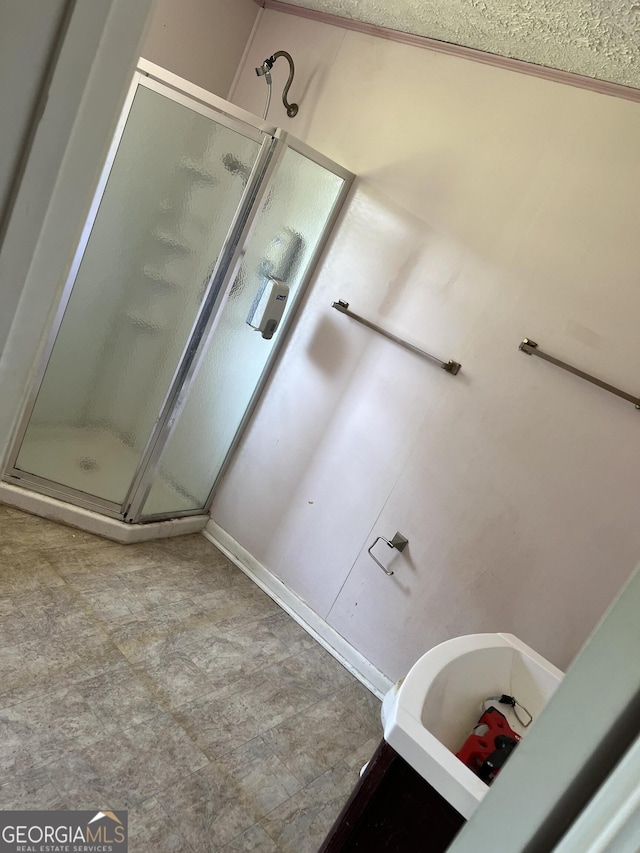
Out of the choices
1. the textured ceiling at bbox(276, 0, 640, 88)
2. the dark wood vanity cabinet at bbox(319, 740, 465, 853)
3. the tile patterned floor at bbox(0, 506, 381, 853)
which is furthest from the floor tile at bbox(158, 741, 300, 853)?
the textured ceiling at bbox(276, 0, 640, 88)

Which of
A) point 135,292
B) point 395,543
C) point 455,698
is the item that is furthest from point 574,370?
point 135,292

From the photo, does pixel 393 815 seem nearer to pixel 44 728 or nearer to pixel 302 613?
pixel 44 728

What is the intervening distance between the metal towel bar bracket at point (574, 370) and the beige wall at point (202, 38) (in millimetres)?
1984

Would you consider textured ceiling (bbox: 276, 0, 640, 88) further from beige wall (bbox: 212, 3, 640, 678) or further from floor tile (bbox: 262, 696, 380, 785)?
floor tile (bbox: 262, 696, 380, 785)

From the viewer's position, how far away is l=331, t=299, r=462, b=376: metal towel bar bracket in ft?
7.50

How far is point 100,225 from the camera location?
2281 mm

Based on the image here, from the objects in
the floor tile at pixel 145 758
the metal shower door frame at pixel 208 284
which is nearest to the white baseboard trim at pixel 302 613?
the metal shower door frame at pixel 208 284

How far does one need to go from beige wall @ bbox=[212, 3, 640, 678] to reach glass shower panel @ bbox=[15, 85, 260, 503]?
0.50 meters

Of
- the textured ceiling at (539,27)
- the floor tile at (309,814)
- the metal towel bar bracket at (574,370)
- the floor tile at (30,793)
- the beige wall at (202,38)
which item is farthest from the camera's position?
the beige wall at (202,38)

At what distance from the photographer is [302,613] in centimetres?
266

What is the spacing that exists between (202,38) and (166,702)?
2.75 metres

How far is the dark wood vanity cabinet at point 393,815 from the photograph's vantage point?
1.17 metres

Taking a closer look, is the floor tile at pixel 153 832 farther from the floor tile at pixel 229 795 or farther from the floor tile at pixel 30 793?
the floor tile at pixel 30 793

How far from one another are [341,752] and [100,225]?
2.00m
